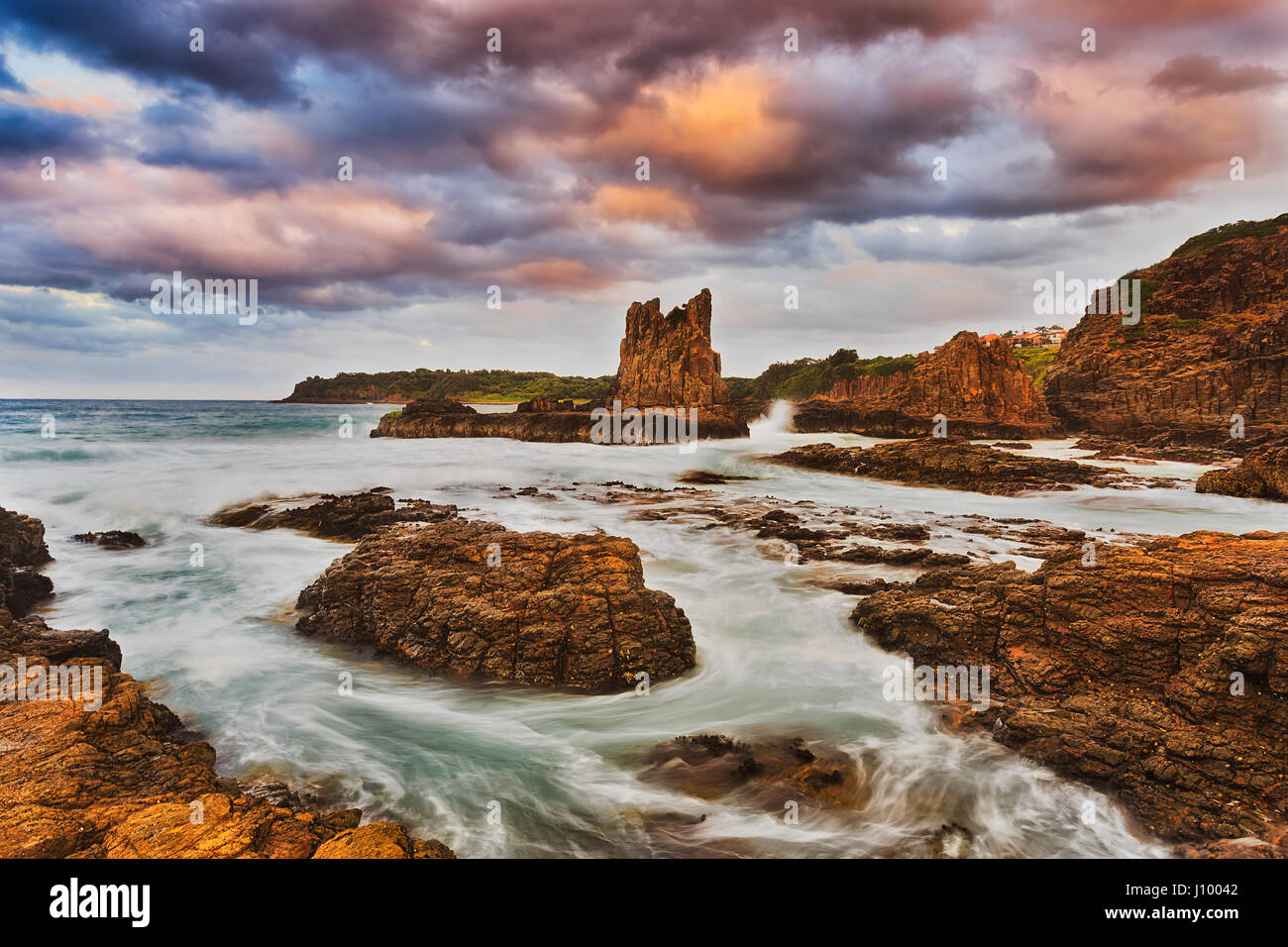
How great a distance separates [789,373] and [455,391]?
90.1 metres

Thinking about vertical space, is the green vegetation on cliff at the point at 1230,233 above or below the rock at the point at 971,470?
above

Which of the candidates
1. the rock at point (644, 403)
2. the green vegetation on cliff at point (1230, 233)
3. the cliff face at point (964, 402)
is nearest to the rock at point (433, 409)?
the rock at point (644, 403)

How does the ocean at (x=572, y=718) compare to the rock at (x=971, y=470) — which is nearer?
the ocean at (x=572, y=718)

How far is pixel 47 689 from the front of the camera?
6.52 m

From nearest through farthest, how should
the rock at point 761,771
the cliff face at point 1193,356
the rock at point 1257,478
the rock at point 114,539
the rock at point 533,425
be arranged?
the rock at point 761,771 → the rock at point 114,539 → the rock at point 1257,478 → the cliff face at point 1193,356 → the rock at point 533,425

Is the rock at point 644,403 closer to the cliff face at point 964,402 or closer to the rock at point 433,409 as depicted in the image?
the rock at point 433,409

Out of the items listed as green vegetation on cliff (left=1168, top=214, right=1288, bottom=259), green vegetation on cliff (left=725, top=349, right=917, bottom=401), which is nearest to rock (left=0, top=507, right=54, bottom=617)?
green vegetation on cliff (left=725, top=349, right=917, bottom=401)

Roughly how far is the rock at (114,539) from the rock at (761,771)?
19.1 metres

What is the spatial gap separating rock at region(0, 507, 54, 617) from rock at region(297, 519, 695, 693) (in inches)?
224

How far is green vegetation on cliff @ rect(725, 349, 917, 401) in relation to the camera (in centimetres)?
11450

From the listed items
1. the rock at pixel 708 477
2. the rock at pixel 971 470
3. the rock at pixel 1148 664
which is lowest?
the rock at pixel 1148 664

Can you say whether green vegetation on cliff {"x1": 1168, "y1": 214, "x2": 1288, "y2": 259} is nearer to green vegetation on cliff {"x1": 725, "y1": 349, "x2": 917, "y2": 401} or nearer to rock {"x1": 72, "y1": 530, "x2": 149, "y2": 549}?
green vegetation on cliff {"x1": 725, "y1": 349, "x2": 917, "y2": 401}

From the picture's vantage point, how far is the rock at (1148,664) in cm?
601

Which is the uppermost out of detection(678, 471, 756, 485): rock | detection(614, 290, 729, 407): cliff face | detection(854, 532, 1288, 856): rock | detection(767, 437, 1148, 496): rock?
detection(614, 290, 729, 407): cliff face
